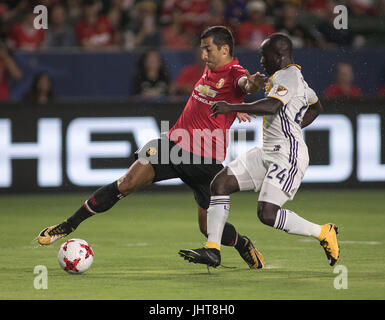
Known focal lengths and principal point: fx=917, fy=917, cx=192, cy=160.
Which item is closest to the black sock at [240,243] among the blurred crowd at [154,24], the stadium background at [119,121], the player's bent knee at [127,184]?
the player's bent knee at [127,184]

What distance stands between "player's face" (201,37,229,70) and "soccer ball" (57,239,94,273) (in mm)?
1950

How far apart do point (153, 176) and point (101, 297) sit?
1853mm

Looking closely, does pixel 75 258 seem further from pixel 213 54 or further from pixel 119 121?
pixel 119 121

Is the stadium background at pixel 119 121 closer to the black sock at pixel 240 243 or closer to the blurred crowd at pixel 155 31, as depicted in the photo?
the blurred crowd at pixel 155 31

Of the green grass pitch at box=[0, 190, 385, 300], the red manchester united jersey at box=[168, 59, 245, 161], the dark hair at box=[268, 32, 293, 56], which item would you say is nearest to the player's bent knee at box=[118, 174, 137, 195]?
the red manchester united jersey at box=[168, 59, 245, 161]

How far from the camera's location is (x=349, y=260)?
823 centimetres

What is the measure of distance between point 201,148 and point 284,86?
43.6 inches

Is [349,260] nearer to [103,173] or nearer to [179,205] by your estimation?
[179,205]

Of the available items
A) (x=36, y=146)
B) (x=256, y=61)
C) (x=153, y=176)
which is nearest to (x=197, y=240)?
(x=153, y=176)

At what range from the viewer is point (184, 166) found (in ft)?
26.2

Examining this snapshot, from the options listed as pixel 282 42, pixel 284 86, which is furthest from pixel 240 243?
pixel 282 42

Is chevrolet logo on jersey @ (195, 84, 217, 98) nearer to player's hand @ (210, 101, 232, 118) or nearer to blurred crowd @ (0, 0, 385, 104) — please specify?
player's hand @ (210, 101, 232, 118)

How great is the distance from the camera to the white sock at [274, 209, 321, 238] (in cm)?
730
